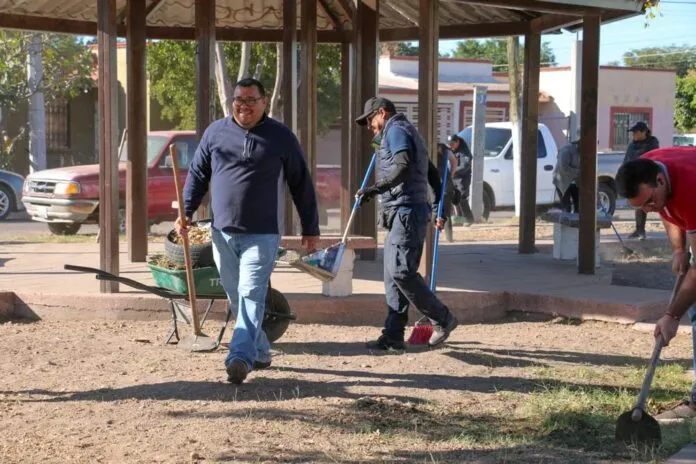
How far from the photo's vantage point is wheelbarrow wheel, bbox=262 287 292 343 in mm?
8242

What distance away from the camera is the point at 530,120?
1382 centimetres

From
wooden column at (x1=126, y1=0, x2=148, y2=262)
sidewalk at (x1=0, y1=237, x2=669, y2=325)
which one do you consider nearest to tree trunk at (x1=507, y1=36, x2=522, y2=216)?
sidewalk at (x1=0, y1=237, x2=669, y2=325)

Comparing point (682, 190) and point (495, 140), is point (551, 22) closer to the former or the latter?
point (682, 190)

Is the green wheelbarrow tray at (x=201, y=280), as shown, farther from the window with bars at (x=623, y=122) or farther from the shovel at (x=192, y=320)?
the window with bars at (x=623, y=122)

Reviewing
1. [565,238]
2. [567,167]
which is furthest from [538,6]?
[567,167]

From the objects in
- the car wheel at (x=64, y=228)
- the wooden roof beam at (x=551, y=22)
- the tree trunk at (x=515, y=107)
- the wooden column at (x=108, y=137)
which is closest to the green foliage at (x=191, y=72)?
the tree trunk at (x=515, y=107)

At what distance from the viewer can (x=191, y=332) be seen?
9203 mm

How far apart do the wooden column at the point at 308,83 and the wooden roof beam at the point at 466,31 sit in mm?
1690

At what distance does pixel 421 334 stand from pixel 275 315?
1.21 m

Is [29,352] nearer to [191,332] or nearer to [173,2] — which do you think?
[191,332]

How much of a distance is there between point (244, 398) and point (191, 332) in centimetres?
241

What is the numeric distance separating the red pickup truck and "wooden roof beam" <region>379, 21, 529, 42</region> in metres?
5.01

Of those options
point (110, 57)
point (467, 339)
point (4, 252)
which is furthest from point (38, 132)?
point (467, 339)

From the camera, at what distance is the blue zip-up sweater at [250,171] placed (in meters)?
7.22
